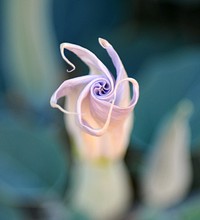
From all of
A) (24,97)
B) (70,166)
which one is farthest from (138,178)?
(24,97)

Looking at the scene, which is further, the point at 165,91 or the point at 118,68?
the point at 165,91

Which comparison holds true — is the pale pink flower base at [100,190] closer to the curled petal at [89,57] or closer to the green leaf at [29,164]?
the green leaf at [29,164]

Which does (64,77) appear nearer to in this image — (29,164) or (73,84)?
(29,164)

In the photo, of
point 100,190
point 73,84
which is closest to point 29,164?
point 100,190

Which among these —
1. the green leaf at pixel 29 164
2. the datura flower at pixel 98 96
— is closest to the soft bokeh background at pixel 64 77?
the green leaf at pixel 29 164

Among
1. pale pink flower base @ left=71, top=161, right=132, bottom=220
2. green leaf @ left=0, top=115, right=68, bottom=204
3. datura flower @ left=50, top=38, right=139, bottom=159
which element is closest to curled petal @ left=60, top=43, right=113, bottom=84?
datura flower @ left=50, top=38, right=139, bottom=159

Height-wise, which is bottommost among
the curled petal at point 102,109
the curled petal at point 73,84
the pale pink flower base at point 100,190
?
the pale pink flower base at point 100,190

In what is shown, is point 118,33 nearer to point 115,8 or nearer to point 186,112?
point 115,8

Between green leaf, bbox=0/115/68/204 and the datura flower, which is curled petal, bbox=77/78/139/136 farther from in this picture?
green leaf, bbox=0/115/68/204
